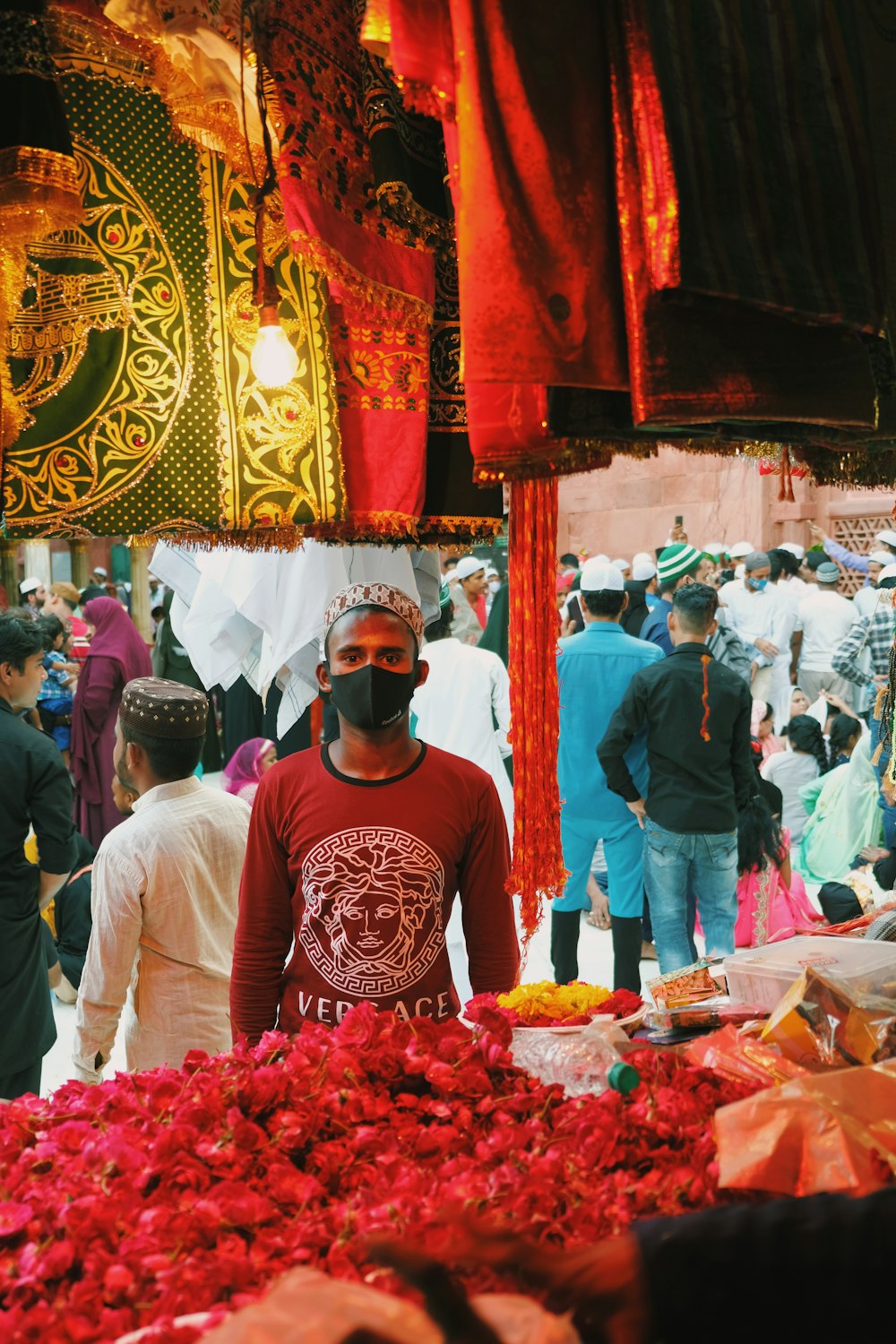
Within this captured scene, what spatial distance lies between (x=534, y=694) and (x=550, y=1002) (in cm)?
55

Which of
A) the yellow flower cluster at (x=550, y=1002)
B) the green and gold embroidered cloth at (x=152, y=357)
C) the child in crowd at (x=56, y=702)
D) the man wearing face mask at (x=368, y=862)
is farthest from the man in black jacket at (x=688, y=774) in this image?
the child in crowd at (x=56, y=702)

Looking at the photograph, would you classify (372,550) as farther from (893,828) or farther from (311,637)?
(893,828)

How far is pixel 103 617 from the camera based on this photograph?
21.7ft

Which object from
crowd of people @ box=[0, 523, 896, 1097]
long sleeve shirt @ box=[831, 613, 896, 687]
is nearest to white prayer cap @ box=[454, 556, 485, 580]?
crowd of people @ box=[0, 523, 896, 1097]

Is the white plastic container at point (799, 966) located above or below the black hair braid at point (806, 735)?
above

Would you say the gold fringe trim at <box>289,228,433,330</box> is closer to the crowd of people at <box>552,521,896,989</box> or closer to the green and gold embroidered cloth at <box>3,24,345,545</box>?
the green and gold embroidered cloth at <box>3,24,345,545</box>

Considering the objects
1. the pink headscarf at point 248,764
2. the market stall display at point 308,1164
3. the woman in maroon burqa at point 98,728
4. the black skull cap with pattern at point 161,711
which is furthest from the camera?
the woman in maroon burqa at point 98,728

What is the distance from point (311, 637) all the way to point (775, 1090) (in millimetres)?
2897

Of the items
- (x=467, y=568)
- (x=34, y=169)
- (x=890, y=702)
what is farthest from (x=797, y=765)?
(x=34, y=169)

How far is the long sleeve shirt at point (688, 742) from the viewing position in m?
4.66

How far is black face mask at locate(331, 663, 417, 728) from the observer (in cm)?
240

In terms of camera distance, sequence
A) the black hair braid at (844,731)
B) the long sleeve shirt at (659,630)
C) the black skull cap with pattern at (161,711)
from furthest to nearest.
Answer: the long sleeve shirt at (659,630)
the black hair braid at (844,731)
the black skull cap with pattern at (161,711)

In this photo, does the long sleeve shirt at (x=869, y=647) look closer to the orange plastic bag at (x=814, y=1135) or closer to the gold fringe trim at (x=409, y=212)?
the gold fringe trim at (x=409, y=212)

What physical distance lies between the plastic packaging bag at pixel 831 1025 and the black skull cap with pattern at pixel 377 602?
44.8 inches
